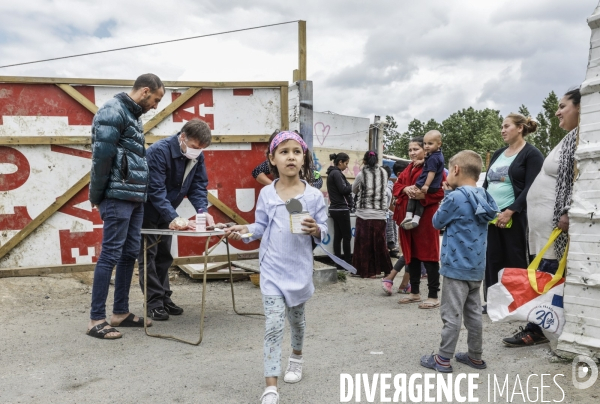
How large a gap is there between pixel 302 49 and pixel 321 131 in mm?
6006

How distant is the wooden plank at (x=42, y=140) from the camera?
6.37 m

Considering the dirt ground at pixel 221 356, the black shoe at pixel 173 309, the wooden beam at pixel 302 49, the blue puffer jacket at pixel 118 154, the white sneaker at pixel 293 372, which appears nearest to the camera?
the dirt ground at pixel 221 356

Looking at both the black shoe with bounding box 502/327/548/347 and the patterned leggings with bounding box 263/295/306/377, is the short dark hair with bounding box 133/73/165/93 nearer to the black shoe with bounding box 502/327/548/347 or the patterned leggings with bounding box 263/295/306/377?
the patterned leggings with bounding box 263/295/306/377

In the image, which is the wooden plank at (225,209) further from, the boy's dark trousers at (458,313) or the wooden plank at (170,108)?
the boy's dark trousers at (458,313)

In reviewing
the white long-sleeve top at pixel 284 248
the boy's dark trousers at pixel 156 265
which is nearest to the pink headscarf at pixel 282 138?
the white long-sleeve top at pixel 284 248

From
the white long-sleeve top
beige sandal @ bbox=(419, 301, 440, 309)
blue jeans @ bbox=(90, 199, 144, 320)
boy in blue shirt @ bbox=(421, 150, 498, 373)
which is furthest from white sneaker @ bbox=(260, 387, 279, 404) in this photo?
beige sandal @ bbox=(419, 301, 440, 309)

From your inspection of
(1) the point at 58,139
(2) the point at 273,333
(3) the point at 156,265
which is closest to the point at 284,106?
(1) the point at 58,139

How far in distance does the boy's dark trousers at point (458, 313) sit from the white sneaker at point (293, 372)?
3.15 ft

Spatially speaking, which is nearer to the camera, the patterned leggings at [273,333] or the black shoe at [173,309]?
the patterned leggings at [273,333]

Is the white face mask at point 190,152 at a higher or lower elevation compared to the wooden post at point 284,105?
lower

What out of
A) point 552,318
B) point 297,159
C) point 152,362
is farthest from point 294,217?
point 552,318

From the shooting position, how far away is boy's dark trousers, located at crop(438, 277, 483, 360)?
3518 mm

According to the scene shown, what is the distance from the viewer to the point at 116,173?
4.32 meters

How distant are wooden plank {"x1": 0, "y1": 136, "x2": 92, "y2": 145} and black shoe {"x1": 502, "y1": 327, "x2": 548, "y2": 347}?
513 cm
